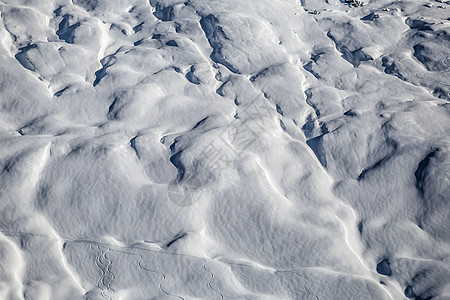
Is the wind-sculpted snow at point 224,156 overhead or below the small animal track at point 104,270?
overhead

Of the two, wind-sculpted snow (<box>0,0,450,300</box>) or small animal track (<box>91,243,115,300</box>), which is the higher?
wind-sculpted snow (<box>0,0,450,300</box>)

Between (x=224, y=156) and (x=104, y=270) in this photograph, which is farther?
(x=224, y=156)

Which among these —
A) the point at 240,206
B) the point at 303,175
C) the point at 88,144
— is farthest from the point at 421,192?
the point at 88,144

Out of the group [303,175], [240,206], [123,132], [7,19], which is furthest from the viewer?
[7,19]

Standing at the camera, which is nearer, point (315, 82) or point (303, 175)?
point (303, 175)

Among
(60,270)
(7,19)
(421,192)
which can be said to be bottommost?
(60,270)

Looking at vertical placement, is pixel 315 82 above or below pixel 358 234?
above

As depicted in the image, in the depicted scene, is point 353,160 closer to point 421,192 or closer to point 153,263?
point 421,192

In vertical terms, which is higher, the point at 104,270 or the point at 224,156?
the point at 224,156
